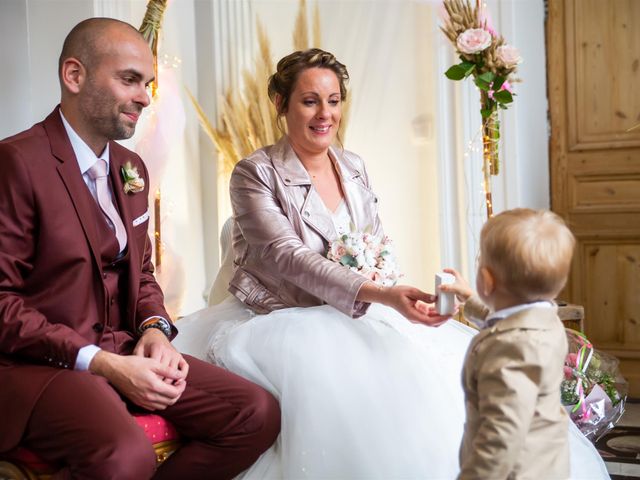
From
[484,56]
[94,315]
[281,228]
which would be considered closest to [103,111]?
[94,315]

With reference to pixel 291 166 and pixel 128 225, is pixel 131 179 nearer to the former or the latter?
pixel 128 225

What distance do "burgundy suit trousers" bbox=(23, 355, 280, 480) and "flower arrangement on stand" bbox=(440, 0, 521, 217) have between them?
2134mm

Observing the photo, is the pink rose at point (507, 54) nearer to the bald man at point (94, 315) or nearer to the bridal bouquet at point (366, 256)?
the bridal bouquet at point (366, 256)

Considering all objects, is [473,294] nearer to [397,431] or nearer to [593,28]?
[397,431]

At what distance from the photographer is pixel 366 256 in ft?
8.60

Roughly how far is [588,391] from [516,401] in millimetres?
1879

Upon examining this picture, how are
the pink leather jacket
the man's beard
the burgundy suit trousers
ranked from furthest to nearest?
the pink leather jacket < the man's beard < the burgundy suit trousers

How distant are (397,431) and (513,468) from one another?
54 cm

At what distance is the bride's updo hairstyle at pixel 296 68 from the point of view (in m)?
2.82

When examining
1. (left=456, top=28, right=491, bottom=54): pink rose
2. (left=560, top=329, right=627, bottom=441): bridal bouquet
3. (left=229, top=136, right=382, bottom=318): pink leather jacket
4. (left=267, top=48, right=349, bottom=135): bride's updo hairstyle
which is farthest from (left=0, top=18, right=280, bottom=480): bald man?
(left=456, top=28, right=491, bottom=54): pink rose

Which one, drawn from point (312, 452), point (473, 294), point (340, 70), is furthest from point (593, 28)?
point (312, 452)

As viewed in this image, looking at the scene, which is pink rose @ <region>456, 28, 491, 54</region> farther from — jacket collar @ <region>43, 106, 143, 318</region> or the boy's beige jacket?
the boy's beige jacket

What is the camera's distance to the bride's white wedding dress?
2.10 metres

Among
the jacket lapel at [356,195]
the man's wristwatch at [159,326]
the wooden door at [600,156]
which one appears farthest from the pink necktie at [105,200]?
the wooden door at [600,156]
